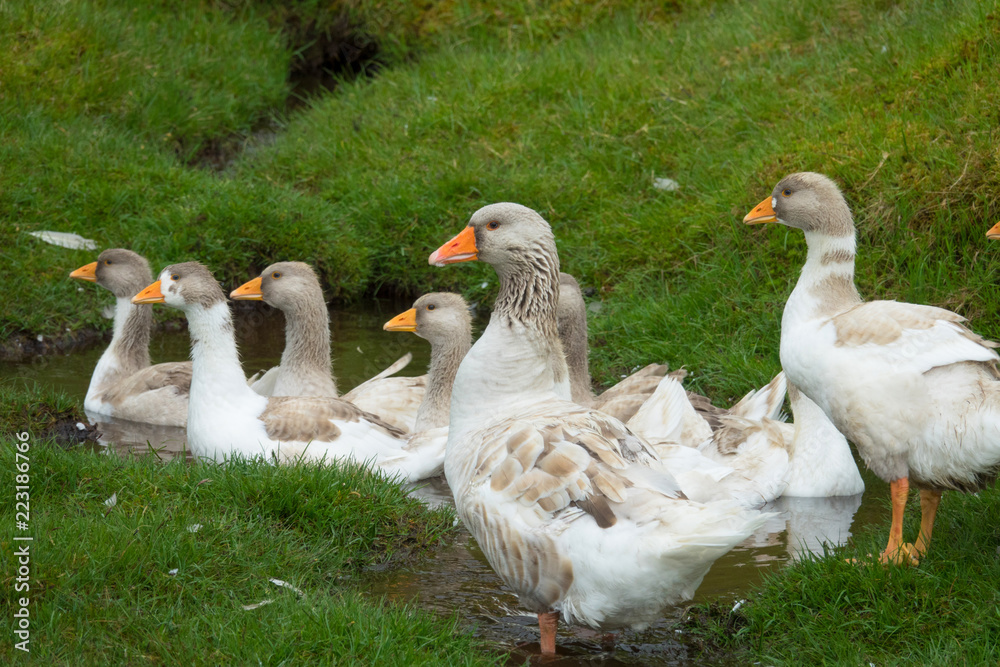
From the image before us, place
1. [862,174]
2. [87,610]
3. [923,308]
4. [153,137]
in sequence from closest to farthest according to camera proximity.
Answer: [87,610], [923,308], [862,174], [153,137]

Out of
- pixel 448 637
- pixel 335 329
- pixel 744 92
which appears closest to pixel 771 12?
pixel 744 92

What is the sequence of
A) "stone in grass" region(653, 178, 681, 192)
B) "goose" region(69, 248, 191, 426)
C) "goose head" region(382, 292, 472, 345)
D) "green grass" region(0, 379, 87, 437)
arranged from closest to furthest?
1. "green grass" region(0, 379, 87, 437)
2. "goose head" region(382, 292, 472, 345)
3. "goose" region(69, 248, 191, 426)
4. "stone in grass" region(653, 178, 681, 192)

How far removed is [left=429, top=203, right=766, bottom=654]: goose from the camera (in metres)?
3.81

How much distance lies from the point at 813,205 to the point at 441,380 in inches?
116

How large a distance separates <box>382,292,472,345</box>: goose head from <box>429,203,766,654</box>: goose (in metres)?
2.20

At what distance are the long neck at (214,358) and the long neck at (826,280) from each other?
337 centimetres

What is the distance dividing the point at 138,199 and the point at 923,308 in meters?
7.60

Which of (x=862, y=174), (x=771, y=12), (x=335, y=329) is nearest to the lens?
(x=862, y=174)

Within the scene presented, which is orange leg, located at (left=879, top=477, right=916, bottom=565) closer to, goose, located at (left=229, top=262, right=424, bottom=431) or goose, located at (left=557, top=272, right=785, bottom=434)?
goose, located at (left=557, top=272, right=785, bottom=434)

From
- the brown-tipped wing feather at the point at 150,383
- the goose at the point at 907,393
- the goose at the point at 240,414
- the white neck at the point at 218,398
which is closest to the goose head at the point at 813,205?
the goose at the point at 907,393

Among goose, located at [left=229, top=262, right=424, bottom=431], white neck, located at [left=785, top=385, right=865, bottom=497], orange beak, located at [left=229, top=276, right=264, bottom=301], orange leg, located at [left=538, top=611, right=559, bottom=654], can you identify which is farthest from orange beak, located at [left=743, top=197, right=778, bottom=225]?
orange beak, located at [left=229, top=276, right=264, bottom=301]

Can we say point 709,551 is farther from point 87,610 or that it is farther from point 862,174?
point 862,174

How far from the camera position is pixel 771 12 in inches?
411

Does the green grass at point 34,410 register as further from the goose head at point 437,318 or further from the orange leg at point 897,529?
the orange leg at point 897,529
